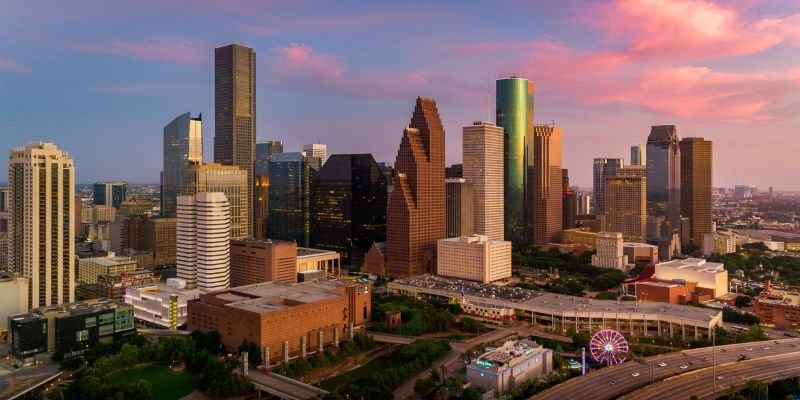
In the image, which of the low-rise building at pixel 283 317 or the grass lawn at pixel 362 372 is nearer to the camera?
the grass lawn at pixel 362 372

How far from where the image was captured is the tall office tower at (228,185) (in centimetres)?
8006

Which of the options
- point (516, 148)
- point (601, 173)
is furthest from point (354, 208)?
point (601, 173)

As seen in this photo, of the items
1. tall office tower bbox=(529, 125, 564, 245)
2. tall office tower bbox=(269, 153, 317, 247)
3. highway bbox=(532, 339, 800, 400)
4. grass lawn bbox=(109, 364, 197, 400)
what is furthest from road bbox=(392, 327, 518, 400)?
tall office tower bbox=(529, 125, 564, 245)

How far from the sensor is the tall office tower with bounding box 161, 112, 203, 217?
10425 cm

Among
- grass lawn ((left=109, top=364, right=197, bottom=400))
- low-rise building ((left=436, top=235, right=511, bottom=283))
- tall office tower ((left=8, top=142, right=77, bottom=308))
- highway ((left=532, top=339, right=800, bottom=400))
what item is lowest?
grass lawn ((left=109, top=364, right=197, bottom=400))

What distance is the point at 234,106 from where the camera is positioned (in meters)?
109

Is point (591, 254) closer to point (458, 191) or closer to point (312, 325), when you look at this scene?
point (458, 191)

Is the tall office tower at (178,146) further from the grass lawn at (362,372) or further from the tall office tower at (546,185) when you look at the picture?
the grass lawn at (362,372)

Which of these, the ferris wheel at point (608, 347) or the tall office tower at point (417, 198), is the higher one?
the tall office tower at point (417, 198)

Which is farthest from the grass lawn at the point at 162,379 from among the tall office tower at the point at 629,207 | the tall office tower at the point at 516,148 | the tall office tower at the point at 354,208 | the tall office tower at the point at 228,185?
the tall office tower at the point at 629,207

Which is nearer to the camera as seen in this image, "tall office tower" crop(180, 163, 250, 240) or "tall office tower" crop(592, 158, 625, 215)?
"tall office tower" crop(180, 163, 250, 240)

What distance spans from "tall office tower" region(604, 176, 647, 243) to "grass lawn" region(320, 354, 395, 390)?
219 feet

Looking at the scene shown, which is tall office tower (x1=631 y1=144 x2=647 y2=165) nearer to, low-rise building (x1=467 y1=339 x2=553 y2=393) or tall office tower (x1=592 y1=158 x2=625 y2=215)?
tall office tower (x1=592 y1=158 x2=625 y2=215)

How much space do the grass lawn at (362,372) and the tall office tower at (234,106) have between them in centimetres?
7072
